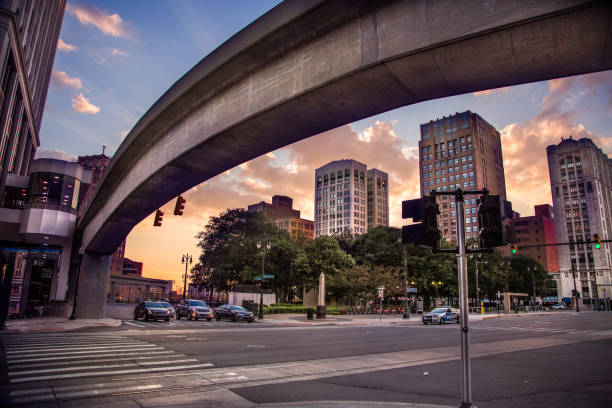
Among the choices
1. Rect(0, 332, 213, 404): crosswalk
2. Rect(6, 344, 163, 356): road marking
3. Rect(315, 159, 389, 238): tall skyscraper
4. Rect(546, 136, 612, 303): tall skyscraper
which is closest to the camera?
Rect(0, 332, 213, 404): crosswalk

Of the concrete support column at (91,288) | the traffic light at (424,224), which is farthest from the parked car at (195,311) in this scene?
the traffic light at (424,224)

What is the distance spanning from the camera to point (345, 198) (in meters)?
179

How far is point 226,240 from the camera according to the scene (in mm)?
68312

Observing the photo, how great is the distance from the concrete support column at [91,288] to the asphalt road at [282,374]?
15848 mm

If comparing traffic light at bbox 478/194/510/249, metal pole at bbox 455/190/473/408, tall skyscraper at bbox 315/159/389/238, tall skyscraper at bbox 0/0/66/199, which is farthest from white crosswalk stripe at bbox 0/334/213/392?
tall skyscraper at bbox 315/159/389/238

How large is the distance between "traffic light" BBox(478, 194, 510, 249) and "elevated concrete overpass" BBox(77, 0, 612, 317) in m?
1.86

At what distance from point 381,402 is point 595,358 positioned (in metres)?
10.5

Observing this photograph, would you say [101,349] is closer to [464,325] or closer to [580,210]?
[464,325]

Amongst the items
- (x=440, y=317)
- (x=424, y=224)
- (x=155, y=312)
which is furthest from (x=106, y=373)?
(x=440, y=317)

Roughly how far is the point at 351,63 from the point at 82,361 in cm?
1052

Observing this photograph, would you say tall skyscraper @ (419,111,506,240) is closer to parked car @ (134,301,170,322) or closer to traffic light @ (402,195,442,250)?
parked car @ (134,301,170,322)

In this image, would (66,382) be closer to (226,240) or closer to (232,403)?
(232,403)

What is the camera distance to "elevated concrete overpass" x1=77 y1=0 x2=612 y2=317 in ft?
15.0

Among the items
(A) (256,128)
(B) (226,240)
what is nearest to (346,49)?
(A) (256,128)
